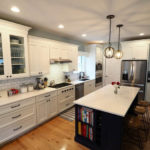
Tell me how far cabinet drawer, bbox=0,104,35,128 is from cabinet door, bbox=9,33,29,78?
795mm

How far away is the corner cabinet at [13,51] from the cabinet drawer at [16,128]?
1.02m

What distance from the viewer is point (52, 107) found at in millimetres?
3000

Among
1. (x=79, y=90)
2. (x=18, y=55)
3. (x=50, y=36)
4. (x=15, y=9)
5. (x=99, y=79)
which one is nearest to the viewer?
(x=15, y=9)

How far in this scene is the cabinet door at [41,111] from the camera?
8.64ft

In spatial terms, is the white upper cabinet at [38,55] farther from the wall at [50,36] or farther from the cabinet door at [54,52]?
the wall at [50,36]

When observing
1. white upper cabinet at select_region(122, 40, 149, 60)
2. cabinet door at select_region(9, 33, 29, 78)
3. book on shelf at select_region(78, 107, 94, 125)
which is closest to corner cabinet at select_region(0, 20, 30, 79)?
cabinet door at select_region(9, 33, 29, 78)

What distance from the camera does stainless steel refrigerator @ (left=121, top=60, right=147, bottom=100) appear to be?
4012 millimetres

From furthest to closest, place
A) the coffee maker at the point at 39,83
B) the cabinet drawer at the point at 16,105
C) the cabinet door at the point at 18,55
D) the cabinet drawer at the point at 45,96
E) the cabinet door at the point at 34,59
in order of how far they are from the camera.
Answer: the coffee maker at the point at 39,83, the cabinet door at the point at 34,59, the cabinet drawer at the point at 45,96, the cabinet door at the point at 18,55, the cabinet drawer at the point at 16,105

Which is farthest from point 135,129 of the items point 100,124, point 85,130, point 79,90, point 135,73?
point 135,73

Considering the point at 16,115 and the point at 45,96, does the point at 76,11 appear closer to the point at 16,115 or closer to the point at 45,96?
the point at 45,96

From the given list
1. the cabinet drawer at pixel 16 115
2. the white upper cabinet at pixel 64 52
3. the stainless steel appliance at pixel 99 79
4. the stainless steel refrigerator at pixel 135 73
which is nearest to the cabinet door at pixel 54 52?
the white upper cabinet at pixel 64 52

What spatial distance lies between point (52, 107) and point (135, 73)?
3.39m

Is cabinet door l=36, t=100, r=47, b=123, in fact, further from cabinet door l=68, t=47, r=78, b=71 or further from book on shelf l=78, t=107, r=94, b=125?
cabinet door l=68, t=47, r=78, b=71

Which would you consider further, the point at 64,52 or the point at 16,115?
the point at 64,52
